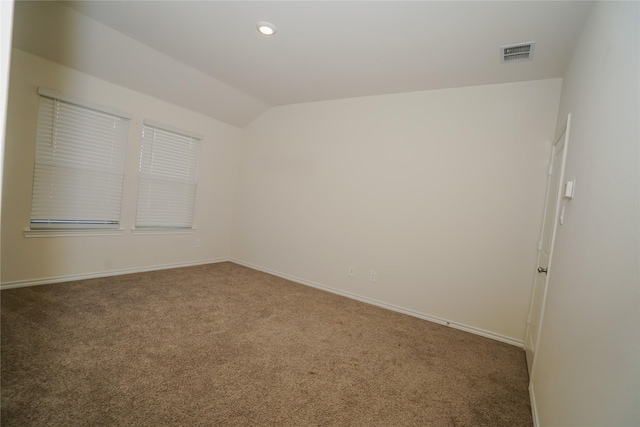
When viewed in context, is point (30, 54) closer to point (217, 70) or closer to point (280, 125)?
point (217, 70)

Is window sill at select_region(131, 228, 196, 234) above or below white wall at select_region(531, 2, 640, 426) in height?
below

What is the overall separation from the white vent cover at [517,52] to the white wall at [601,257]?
1.53ft

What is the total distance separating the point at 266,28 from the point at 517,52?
6.97 ft

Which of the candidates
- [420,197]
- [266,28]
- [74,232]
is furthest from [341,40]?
[74,232]

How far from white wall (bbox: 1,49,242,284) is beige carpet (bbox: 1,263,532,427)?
33 centimetres

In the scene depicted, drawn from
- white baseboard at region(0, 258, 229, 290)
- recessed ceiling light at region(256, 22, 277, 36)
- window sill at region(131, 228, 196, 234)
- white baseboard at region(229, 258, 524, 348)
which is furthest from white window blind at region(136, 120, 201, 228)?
recessed ceiling light at region(256, 22, 277, 36)

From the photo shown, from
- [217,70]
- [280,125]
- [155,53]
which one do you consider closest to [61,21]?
[155,53]

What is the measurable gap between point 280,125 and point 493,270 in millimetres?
3494

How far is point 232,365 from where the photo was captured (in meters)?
2.04

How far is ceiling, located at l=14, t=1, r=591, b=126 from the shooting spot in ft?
6.84

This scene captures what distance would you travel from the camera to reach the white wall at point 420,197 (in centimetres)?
285

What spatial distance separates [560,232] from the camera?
A: 1937 millimetres

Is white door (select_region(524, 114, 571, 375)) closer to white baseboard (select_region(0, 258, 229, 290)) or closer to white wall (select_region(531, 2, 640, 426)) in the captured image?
white wall (select_region(531, 2, 640, 426))

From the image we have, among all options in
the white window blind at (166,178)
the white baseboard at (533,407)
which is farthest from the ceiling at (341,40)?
the white baseboard at (533,407)
